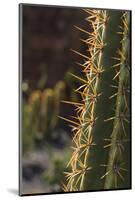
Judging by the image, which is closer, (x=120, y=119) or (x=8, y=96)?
(x=8, y=96)

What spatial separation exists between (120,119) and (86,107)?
0.23 metres

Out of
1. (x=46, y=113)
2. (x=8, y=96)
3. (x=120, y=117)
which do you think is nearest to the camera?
(x=8, y=96)

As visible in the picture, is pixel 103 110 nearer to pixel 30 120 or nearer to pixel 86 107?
pixel 86 107

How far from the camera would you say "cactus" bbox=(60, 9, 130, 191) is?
382 cm

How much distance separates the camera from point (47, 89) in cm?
378

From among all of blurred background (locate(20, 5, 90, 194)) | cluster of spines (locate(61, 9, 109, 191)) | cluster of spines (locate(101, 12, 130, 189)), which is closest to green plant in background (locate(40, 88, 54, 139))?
blurred background (locate(20, 5, 90, 194))

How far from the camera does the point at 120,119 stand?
3936mm

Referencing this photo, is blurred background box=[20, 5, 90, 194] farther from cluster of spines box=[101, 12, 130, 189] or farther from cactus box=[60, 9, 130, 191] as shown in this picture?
cluster of spines box=[101, 12, 130, 189]

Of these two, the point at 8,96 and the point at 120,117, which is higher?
the point at 8,96

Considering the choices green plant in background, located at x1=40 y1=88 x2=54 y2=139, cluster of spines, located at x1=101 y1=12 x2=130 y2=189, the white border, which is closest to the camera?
the white border

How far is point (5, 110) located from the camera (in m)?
3.70

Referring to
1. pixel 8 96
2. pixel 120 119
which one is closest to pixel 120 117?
pixel 120 119

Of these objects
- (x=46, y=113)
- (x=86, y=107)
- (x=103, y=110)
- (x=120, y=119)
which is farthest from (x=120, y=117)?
(x=46, y=113)

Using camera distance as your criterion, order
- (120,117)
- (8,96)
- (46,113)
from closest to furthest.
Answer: (8,96) → (46,113) → (120,117)
